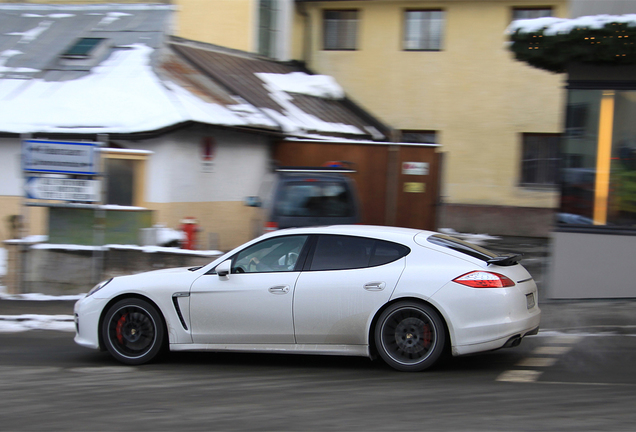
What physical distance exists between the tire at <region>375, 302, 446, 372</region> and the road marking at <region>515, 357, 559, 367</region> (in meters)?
1.08

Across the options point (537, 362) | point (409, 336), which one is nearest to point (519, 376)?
point (537, 362)

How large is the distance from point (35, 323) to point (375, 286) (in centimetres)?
557

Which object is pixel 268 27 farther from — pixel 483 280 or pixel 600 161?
pixel 483 280

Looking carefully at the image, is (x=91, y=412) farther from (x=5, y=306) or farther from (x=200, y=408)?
(x=5, y=306)

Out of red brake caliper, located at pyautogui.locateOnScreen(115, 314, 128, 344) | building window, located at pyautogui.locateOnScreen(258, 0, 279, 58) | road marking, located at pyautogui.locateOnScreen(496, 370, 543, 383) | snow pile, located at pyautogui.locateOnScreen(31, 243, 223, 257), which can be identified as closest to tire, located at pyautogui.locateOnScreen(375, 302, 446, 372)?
road marking, located at pyautogui.locateOnScreen(496, 370, 543, 383)

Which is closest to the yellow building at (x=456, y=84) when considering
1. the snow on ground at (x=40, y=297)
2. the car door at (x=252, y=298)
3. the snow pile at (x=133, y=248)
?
the snow pile at (x=133, y=248)

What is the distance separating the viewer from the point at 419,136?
20.6 metres

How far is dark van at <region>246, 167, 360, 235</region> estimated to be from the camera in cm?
1120

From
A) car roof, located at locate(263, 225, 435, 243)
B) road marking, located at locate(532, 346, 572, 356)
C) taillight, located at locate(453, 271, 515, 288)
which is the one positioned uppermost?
car roof, located at locate(263, 225, 435, 243)

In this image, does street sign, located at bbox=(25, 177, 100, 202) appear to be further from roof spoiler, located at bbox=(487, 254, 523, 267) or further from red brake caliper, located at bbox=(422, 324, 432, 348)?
roof spoiler, located at bbox=(487, 254, 523, 267)

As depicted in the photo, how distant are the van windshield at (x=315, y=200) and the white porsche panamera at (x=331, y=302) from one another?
3.94 meters

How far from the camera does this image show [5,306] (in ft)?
37.0

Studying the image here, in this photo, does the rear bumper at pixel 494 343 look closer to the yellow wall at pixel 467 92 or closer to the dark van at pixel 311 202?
the dark van at pixel 311 202

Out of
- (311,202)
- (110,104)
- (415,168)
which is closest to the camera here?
(311,202)
